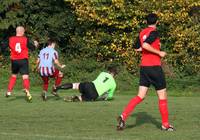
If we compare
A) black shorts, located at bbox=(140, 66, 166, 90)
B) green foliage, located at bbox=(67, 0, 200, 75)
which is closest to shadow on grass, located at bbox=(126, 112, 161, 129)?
black shorts, located at bbox=(140, 66, 166, 90)

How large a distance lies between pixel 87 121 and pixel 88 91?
476 centimetres

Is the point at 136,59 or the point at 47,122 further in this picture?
the point at 136,59

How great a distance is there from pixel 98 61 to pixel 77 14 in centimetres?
239

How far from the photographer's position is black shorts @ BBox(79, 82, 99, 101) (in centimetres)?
1830

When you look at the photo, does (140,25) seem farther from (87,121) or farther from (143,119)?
(87,121)

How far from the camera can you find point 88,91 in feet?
60.1

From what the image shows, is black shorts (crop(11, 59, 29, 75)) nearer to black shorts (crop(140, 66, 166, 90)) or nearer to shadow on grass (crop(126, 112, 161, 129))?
shadow on grass (crop(126, 112, 161, 129))

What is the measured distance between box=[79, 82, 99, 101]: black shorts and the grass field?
1.59 feet

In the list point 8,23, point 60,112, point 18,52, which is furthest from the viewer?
point 8,23

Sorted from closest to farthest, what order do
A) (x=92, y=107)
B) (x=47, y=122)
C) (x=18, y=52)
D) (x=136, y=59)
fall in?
1. (x=47, y=122)
2. (x=92, y=107)
3. (x=18, y=52)
4. (x=136, y=59)

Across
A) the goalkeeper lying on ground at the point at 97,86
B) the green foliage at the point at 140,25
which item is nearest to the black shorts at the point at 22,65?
the goalkeeper lying on ground at the point at 97,86

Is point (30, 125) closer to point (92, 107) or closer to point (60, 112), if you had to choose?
point (60, 112)

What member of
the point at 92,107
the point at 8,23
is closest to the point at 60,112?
the point at 92,107

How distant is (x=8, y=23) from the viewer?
32375 mm
